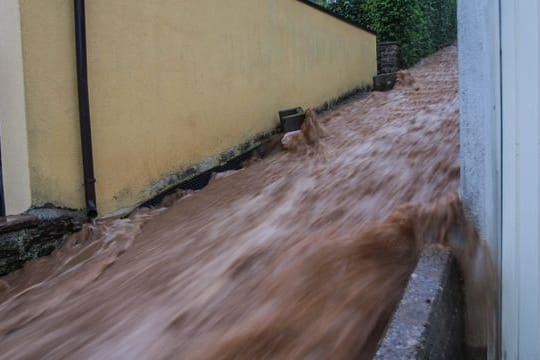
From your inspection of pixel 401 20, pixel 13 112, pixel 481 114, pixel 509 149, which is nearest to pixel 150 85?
pixel 13 112

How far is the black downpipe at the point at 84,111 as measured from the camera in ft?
11.2

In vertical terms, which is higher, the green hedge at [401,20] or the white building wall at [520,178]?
the green hedge at [401,20]

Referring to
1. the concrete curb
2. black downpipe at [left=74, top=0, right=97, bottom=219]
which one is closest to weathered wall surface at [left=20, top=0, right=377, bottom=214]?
black downpipe at [left=74, top=0, right=97, bottom=219]

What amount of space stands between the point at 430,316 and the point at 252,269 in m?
1.05

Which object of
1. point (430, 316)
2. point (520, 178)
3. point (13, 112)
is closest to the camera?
point (430, 316)

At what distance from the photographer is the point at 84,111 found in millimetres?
3457

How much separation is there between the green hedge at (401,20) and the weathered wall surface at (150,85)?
15.5 ft

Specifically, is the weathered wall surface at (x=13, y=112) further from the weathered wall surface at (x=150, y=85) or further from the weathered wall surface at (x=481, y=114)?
the weathered wall surface at (x=481, y=114)

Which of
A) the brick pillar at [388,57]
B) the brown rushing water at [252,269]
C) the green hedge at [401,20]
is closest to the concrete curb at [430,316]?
the brown rushing water at [252,269]

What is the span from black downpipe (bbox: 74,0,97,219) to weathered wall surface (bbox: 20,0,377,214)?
0.15ft

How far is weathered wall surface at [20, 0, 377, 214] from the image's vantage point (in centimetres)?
325

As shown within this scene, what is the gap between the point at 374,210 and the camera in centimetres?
287

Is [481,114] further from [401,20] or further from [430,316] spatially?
[401,20]

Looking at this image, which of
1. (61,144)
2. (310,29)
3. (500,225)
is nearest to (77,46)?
(61,144)
